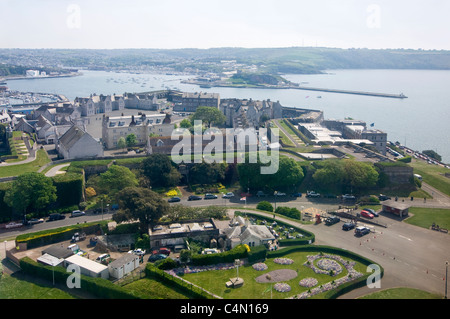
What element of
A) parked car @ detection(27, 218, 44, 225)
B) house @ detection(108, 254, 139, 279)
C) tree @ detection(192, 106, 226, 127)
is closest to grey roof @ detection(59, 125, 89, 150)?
parked car @ detection(27, 218, 44, 225)

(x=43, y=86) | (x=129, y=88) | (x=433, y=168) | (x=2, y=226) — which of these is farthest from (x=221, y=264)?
(x=43, y=86)

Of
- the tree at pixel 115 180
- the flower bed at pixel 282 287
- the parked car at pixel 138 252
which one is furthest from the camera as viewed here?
the tree at pixel 115 180

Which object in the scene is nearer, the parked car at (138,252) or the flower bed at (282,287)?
the flower bed at (282,287)

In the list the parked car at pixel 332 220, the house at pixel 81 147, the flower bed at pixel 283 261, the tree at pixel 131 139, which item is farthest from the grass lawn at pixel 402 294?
the tree at pixel 131 139

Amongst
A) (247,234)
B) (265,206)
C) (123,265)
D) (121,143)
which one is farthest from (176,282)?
(121,143)

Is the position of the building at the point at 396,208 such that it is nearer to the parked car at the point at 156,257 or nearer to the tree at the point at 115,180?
the parked car at the point at 156,257
